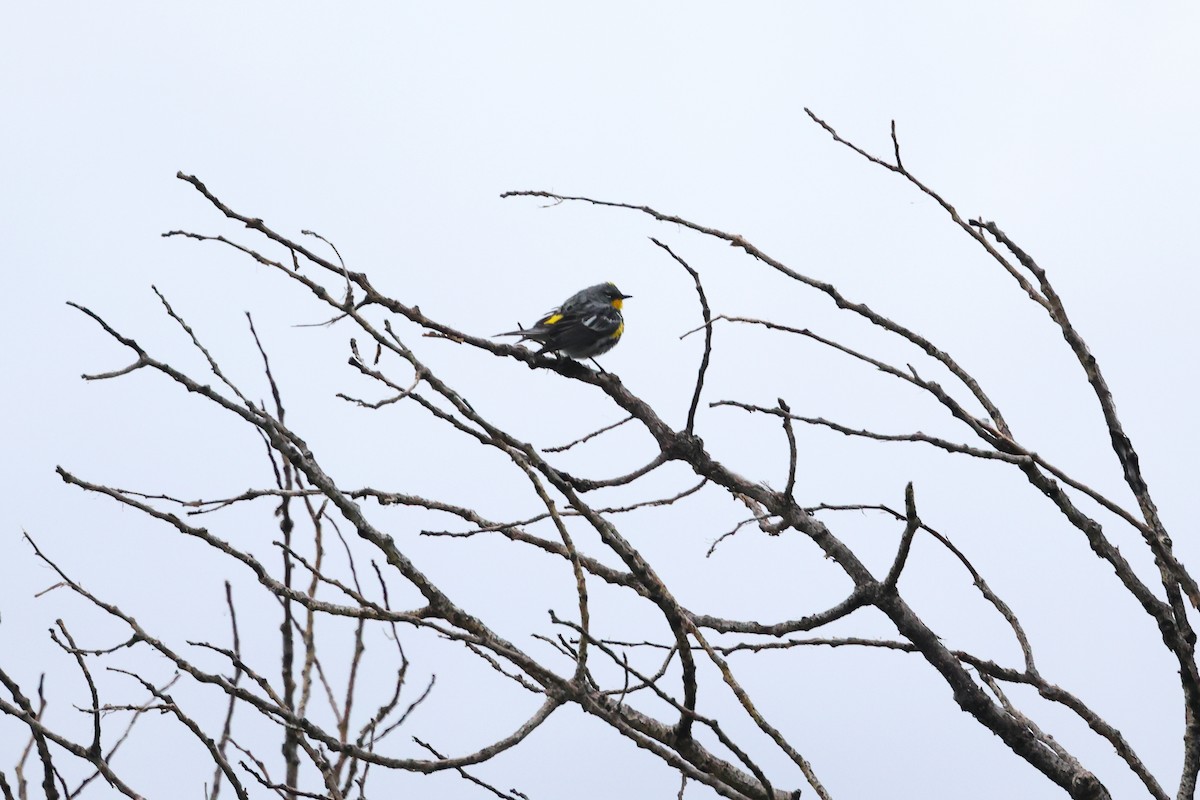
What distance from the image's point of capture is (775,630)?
429 centimetres

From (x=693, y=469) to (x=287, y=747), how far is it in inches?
79.1

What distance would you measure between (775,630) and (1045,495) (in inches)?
41.1

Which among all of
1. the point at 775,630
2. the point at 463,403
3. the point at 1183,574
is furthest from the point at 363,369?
the point at 1183,574

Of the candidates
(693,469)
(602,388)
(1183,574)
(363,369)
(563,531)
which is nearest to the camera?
(563,531)

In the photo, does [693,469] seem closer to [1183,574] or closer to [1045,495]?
[1045,495]

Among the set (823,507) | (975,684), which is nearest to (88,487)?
(823,507)

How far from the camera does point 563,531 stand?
277cm

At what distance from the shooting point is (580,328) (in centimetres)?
898

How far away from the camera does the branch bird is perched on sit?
8.91 m

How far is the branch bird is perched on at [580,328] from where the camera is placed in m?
8.91

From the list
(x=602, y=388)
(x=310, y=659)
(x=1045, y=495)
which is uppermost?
(x=602, y=388)

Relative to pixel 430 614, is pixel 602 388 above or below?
above

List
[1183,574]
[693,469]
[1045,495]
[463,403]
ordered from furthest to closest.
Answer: [693,469], [1045,495], [1183,574], [463,403]

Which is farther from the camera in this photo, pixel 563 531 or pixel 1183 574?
pixel 1183 574
